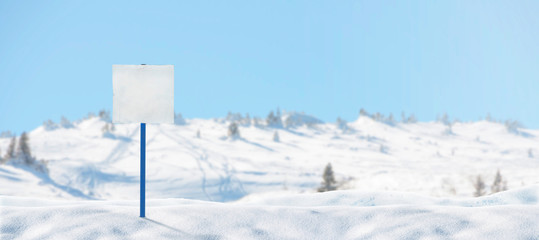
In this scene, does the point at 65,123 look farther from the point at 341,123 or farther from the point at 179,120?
the point at 341,123

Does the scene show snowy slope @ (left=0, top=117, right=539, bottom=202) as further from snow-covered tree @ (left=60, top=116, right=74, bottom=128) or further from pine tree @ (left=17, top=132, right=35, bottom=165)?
pine tree @ (left=17, top=132, right=35, bottom=165)

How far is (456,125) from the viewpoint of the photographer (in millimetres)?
92250

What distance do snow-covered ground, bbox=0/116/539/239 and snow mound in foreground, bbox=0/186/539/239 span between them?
10mm

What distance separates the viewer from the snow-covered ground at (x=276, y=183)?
3.40 meters

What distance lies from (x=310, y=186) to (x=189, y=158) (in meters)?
14.2

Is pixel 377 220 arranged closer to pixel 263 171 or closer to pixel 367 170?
pixel 263 171

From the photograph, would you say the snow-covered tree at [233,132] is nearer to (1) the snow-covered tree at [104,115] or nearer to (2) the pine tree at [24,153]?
(1) the snow-covered tree at [104,115]

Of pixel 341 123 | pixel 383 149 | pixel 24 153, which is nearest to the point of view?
pixel 24 153

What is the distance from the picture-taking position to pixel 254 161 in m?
50.2

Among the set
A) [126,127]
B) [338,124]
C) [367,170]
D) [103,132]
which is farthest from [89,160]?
[338,124]

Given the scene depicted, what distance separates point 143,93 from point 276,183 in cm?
3856

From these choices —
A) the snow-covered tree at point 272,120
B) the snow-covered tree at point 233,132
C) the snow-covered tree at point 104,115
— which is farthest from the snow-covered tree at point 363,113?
the snow-covered tree at point 104,115

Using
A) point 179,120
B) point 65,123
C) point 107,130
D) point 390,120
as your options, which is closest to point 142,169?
point 107,130

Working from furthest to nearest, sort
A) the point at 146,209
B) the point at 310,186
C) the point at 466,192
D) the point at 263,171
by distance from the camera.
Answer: the point at 263,171, the point at 310,186, the point at 466,192, the point at 146,209
